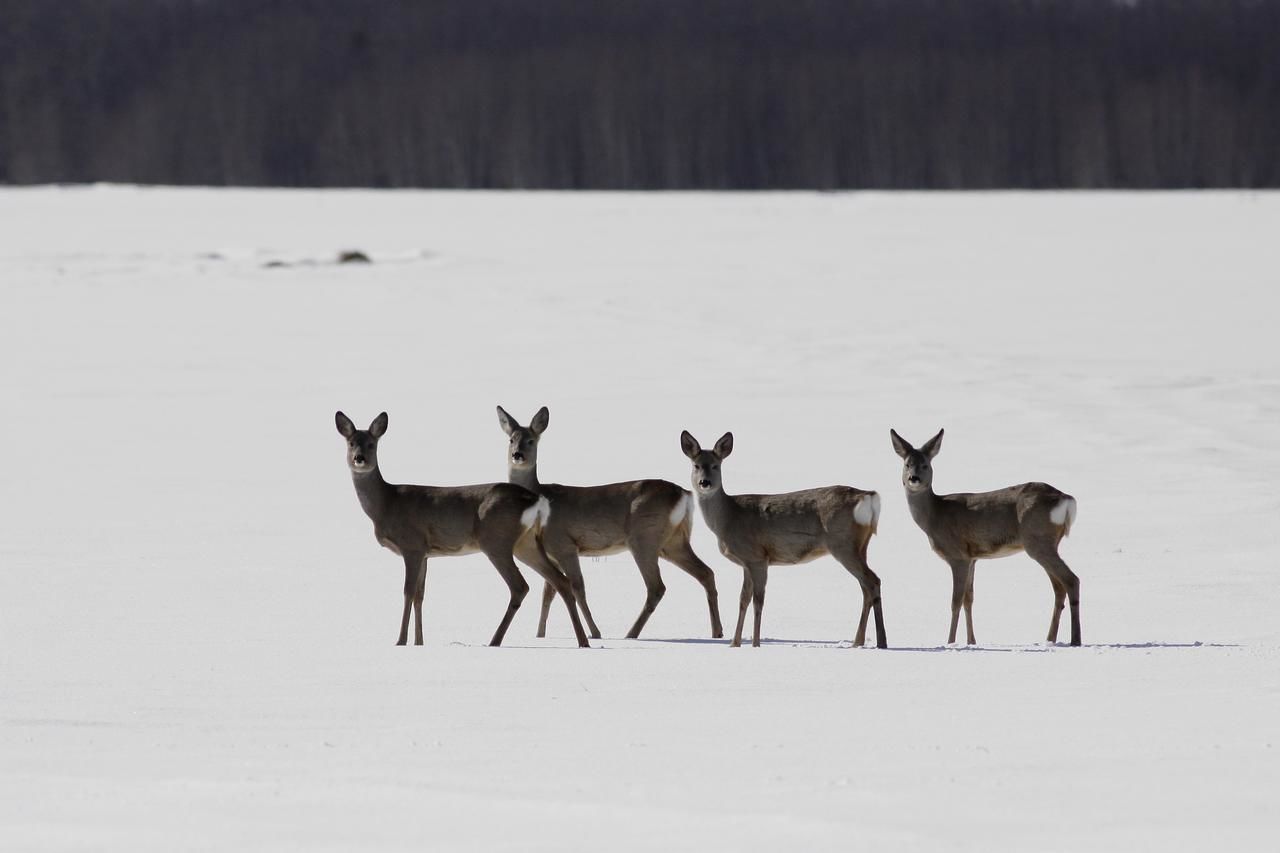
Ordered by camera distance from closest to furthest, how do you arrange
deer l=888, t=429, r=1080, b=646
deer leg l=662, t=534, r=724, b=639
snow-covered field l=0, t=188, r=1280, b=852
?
snow-covered field l=0, t=188, r=1280, b=852 → deer l=888, t=429, r=1080, b=646 → deer leg l=662, t=534, r=724, b=639

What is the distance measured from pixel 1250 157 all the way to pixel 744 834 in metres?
63.4

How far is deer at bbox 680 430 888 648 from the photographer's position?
29.5 feet

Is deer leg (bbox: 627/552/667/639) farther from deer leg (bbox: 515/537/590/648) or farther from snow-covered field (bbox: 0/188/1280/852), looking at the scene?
deer leg (bbox: 515/537/590/648)

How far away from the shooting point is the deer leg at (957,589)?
904 cm

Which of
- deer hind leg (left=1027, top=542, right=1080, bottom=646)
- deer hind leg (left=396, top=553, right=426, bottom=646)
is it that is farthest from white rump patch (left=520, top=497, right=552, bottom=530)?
deer hind leg (left=1027, top=542, right=1080, bottom=646)

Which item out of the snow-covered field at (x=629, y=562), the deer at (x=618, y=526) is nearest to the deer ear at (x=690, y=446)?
the deer at (x=618, y=526)

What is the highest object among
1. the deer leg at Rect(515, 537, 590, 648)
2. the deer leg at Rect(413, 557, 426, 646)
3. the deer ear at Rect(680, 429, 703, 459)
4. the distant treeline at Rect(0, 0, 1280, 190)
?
the distant treeline at Rect(0, 0, 1280, 190)

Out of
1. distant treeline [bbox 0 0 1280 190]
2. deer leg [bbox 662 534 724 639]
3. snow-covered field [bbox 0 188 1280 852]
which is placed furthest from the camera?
distant treeline [bbox 0 0 1280 190]

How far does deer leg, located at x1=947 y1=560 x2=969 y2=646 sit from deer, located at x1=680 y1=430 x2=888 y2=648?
0.36 m

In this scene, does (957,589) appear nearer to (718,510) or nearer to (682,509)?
(718,510)

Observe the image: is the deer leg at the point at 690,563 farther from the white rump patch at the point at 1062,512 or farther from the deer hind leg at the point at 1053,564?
the white rump patch at the point at 1062,512

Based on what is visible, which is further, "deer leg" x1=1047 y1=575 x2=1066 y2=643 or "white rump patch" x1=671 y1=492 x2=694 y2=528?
"white rump patch" x1=671 y1=492 x2=694 y2=528

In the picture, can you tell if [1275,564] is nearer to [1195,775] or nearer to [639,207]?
[1195,775]

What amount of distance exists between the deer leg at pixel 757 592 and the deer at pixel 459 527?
2.61 feet
